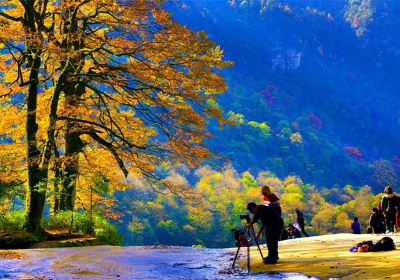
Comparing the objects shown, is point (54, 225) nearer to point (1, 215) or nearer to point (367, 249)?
point (1, 215)

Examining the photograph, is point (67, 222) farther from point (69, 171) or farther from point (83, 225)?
point (69, 171)

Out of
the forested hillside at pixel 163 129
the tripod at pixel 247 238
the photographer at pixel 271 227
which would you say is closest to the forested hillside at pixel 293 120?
the forested hillside at pixel 163 129

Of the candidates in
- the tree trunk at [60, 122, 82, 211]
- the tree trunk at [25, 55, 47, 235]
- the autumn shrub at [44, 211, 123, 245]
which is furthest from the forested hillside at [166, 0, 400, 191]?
the tree trunk at [25, 55, 47, 235]

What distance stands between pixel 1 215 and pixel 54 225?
1931 millimetres

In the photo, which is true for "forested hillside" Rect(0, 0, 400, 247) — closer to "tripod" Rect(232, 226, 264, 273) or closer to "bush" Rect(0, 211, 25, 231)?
"bush" Rect(0, 211, 25, 231)

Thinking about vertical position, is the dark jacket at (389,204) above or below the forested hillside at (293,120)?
below

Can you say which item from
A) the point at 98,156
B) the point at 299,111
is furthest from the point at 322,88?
the point at 98,156

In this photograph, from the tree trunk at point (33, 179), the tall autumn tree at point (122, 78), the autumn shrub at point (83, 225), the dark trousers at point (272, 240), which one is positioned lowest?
the dark trousers at point (272, 240)

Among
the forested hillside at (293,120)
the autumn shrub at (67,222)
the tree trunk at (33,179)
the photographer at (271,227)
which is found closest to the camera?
the photographer at (271,227)

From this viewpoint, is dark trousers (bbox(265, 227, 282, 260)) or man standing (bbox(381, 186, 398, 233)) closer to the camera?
dark trousers (bbox(265, 227, 282, 260))

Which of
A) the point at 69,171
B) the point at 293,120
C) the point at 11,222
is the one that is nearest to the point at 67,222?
the point at 69,171

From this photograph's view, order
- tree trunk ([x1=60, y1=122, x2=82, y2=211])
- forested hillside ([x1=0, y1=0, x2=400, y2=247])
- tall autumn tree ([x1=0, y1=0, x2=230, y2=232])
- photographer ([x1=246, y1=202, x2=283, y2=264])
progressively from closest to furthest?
1. photographer ([x1=246, y1=202, x2=283, y2=264])
2. tall autumn tree ([x1=0, y1=0, x2=230, y2=232])
3. forested hillside ([x1=0, y1=0, x2=400, y2=247])
4. tree trunk ([x1=60, y1=122, x2=82, y2=211])

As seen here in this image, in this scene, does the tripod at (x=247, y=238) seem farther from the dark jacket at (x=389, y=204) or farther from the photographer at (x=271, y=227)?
the dark jacket at (x=389, y=204)

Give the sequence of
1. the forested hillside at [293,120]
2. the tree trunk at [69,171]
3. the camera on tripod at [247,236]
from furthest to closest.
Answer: the forested hillside at [293,120]
the tree trunk at [69,171]
the camera on tripod at [247,236]
